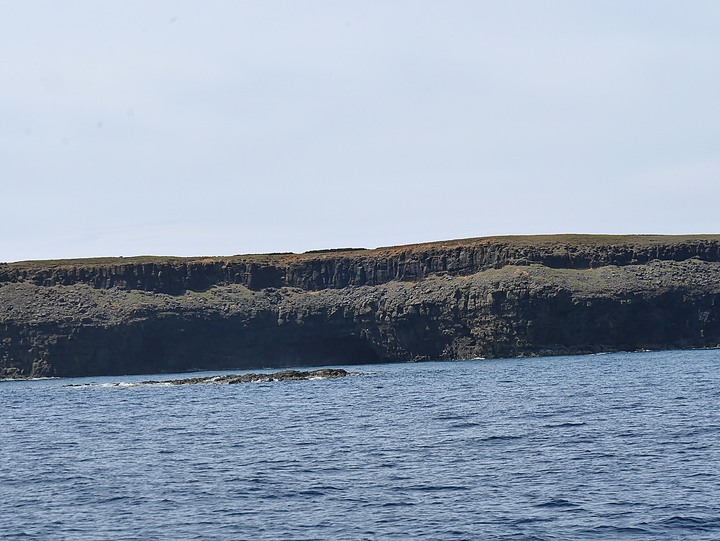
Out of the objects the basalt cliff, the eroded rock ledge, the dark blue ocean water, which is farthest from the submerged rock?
the basalt cliff

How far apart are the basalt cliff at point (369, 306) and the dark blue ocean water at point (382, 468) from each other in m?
68.0

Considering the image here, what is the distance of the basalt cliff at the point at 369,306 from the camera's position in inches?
5379

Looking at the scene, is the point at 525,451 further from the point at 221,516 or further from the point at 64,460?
the point at 64,460

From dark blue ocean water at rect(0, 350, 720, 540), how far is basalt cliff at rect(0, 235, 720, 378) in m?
68.0

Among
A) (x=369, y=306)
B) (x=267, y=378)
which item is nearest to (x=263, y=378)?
(x=267, y=378)

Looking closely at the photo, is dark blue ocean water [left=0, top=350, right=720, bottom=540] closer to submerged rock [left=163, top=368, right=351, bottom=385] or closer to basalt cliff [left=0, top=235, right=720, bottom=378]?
submerged rock [left=163, top=368, right=351, bottom=385]

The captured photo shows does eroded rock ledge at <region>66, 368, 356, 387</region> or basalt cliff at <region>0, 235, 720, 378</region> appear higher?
basalt cliff at <region>0, 235, 720, 378</region>

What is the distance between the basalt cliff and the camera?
137 meters

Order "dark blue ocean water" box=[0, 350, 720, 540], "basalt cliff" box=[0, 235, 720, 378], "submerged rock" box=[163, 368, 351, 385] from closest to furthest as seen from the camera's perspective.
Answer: "dark blue ocean water" box=[0, 350, 720, 540] < "submerged rock" box=[163, 368, 351, 385] < "basalt cliff" box=[0, 235, 720, 378]

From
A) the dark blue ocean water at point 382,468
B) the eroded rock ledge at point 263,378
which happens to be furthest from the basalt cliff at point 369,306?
the dark blue ocean water at point 382,468

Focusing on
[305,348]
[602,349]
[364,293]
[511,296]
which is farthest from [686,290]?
[305,348]

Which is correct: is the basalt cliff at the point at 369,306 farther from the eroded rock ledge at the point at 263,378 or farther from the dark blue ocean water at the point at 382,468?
the dark blue ocean water at the point at 382,468

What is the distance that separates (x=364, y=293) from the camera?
5827 inches

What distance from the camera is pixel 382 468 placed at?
36531mm
